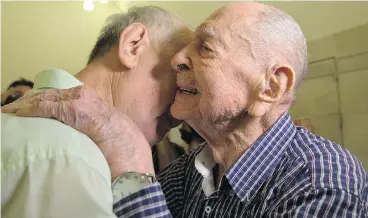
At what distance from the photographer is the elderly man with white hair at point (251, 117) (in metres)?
0.84

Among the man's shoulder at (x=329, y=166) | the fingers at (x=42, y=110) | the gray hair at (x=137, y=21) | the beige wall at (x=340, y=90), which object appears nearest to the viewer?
the fingers at (x=42, y=110)

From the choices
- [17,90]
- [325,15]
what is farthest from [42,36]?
[325,15]

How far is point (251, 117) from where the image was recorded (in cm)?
97

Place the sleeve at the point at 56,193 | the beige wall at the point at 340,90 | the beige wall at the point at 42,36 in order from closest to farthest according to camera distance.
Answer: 1. the sleeve at the point at 56,193
2. the beige wall at the point at 340,90
3. the beige wall at the point at 42,36

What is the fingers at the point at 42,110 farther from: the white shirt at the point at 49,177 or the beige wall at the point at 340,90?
the beige wall at the point at 340,90

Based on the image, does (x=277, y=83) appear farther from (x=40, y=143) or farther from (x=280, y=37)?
(x=40, y=143)

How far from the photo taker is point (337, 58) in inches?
65.9

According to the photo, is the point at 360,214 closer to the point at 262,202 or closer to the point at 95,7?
the point at 262,202

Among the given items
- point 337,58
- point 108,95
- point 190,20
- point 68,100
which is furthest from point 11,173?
point 190,20

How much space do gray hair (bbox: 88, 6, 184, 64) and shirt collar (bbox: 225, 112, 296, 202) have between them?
14.7 inches

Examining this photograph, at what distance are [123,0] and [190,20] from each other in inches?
22.6

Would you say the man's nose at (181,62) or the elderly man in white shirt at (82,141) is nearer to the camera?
the elderly man in white shirt at (82,141)

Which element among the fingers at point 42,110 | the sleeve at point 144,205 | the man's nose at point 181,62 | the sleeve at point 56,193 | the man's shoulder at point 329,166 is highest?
the fingers at point 42,110

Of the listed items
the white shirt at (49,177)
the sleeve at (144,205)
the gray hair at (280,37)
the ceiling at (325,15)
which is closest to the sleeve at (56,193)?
the white shirt at (49,177)
